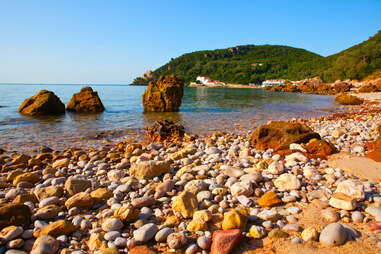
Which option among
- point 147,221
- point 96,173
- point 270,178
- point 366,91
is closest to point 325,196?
point 270,178

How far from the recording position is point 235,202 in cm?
331

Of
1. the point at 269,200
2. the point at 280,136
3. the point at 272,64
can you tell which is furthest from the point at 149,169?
the point at 272,64

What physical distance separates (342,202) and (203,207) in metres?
1.87

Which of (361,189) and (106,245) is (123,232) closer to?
(106,245)

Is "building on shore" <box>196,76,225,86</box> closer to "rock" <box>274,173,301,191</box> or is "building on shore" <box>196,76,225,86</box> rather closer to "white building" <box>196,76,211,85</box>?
"white building" <box>196,76,211,85</box>

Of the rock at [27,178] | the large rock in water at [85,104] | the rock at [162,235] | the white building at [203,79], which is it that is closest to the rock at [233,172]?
the rock at [162,235]

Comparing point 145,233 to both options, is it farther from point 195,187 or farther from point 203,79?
point 203,79

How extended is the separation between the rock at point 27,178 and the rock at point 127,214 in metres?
2.59

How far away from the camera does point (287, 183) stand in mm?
3619

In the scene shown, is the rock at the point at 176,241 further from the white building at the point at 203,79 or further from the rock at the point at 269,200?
the white building at the point at 203,79

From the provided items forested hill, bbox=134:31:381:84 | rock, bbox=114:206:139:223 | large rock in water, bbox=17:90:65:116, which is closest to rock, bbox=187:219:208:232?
rock, bbox=114:206:139:223

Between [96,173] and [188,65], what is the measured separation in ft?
551

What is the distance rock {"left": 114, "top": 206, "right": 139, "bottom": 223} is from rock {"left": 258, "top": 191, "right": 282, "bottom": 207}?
5.94ft

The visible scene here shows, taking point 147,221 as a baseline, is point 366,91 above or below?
above
